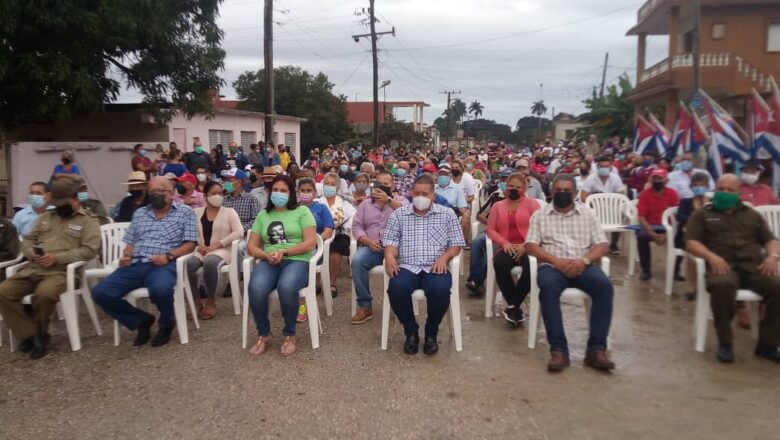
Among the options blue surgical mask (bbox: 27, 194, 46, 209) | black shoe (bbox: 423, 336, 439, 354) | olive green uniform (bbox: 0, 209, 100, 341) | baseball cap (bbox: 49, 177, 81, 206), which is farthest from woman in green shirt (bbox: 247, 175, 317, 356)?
blue surgical mask (bbox: 27, 194, 46, 209)

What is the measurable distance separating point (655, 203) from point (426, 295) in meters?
3.84

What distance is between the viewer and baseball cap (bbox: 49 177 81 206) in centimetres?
504

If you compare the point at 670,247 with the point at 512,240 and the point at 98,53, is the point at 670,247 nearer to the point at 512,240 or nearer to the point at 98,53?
the point at 512,240

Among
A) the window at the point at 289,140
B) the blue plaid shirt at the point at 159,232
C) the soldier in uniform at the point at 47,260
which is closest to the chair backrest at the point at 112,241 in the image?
the soldier in uniform at the point at 47,260

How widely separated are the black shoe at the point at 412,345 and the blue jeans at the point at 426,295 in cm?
3

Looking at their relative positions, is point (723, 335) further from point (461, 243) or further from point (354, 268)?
point (354, 268)

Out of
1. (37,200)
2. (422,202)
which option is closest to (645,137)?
(422,202)

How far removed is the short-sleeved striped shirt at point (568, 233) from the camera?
15.8ft

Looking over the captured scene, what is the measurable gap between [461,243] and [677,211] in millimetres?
3346

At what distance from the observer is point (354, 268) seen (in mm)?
5578

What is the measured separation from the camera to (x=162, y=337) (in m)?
5.02

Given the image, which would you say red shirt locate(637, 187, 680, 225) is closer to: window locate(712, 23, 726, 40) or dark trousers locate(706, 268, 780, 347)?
dark trousers locate(706, 268, 780, 347)

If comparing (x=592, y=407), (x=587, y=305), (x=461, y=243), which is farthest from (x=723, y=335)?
(x=461, y=243)

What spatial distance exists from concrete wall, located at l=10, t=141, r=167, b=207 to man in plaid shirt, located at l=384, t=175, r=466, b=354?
936cm
